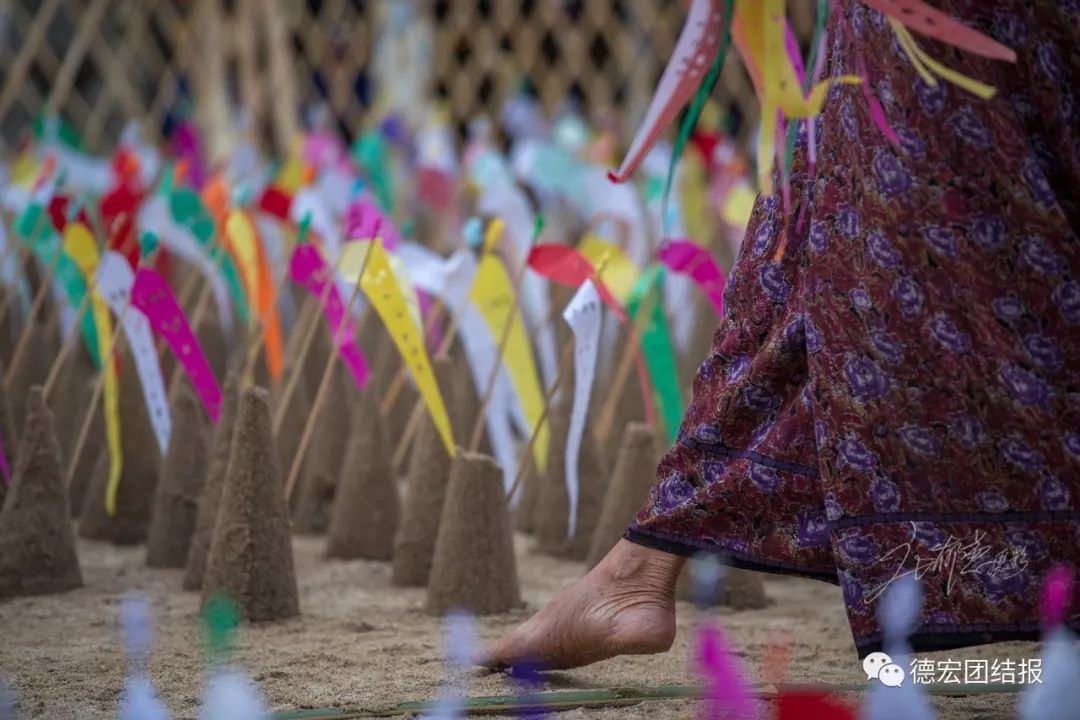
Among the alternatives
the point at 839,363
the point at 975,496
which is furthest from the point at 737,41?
the point at 975,496

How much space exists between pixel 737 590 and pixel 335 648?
19.3 inches

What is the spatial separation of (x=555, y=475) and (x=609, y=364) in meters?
0.49

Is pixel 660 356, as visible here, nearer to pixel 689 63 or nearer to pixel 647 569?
pixel 647 569

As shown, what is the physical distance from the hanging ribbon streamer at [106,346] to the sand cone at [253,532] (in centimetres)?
34

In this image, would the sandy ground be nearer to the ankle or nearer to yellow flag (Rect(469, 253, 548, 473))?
the ankle

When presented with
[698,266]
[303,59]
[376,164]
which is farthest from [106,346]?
[303,59]

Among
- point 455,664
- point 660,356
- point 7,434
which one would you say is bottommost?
point 455,664

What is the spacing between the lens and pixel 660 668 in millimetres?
1475

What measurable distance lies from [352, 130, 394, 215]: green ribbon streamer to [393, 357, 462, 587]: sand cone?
5.44 feet

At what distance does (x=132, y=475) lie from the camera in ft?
6.82

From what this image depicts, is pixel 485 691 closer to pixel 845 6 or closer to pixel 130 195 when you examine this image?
pixel 845 6

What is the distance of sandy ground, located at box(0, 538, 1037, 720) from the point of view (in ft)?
4.35

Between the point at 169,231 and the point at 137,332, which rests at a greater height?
the point at 169,231

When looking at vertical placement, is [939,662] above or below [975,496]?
below
